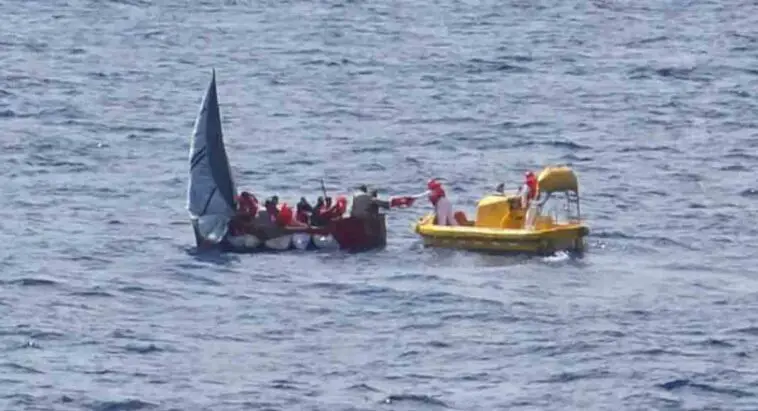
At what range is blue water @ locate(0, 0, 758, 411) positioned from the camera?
49.6m

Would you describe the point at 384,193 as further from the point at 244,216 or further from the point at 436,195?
the point at 244,216

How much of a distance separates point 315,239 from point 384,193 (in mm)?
9494

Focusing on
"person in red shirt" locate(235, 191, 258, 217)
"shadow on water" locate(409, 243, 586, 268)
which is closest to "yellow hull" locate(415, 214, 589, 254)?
"shadow on water" locate(409, 243, 586, 268)

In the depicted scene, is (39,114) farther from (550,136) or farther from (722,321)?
(722,321)

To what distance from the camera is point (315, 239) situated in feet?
205

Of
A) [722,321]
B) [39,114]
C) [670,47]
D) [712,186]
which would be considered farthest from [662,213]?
[670,47]

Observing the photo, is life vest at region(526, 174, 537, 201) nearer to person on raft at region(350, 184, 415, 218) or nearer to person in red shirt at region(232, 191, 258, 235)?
person on raft at region(350, 184, 415, 218)

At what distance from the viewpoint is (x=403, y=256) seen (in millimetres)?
61656

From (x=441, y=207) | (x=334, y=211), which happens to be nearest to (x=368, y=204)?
(x=334, y=211)

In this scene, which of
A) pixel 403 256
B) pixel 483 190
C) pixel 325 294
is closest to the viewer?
pixel 325 294

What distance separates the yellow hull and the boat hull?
4.45ft

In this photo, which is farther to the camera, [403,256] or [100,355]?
[403,256]

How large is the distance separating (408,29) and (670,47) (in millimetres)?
12520

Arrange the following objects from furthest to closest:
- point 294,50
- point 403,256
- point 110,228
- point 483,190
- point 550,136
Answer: point 294,50 → point 550,136 → point 483,190 → point 110,228 → point 403,256
